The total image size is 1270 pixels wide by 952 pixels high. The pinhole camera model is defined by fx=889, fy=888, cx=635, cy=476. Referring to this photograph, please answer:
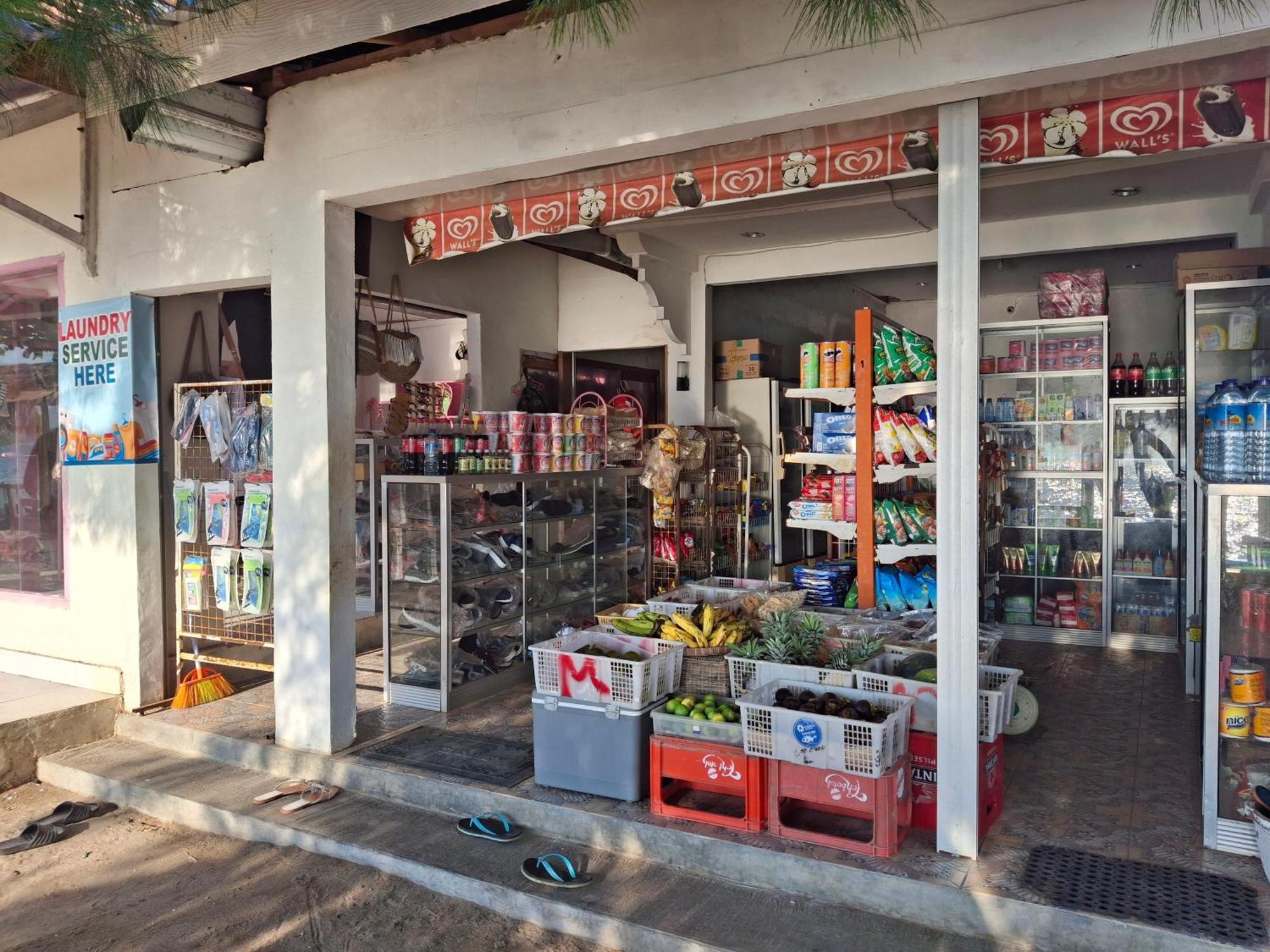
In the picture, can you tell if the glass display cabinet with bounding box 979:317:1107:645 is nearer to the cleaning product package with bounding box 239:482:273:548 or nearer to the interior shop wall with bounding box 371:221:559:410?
the interior shop wall with bounding box 371:221:559:410

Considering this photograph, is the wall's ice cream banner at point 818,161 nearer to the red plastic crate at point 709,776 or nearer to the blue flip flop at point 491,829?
the red plastic crate at point 709,776

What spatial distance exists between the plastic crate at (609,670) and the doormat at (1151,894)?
1699 mm

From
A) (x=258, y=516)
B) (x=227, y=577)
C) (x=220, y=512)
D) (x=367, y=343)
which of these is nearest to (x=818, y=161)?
(x=367, y=343)

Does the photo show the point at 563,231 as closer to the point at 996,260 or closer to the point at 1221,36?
the point at 1221,36

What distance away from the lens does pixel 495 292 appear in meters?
7.91

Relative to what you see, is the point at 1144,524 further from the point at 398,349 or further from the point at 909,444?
the point at 398,349

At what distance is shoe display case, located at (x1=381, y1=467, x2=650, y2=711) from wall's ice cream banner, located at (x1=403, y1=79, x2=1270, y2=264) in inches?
62.8

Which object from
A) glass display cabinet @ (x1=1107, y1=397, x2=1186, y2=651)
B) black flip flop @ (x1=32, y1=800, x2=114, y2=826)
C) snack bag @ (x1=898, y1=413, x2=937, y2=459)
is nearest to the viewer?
black flip flop @ (x1=32, y1=800, x2=114, y2=826)

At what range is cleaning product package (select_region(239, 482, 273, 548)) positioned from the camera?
5535 millimetres

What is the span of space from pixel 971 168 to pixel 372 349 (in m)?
4.46

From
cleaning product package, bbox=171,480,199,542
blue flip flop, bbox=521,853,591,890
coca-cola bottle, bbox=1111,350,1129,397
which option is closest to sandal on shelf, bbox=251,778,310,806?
blue flip flop, bbox=521,853,591,890

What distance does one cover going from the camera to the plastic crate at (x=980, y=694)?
3.70 m

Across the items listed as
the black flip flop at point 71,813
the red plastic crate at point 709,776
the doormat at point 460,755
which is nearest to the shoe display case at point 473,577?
the doormat at point 460,755

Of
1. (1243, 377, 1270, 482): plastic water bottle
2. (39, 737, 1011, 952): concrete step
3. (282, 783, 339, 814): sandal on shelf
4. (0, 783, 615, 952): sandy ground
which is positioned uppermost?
(1243, 377, 1270, 482): plastic water bottle
